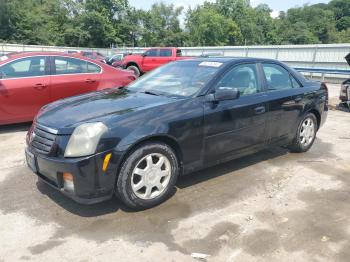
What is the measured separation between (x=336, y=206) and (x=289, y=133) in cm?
162

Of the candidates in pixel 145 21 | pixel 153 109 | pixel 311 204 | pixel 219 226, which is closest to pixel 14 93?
A: pixel 153 109

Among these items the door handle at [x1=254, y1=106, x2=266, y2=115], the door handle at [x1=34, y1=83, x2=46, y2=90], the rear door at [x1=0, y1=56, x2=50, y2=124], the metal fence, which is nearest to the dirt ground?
the door handle at [x1=254, y1=106, x2=266, y2=115]

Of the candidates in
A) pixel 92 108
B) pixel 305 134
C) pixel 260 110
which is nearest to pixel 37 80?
pixel 92 108

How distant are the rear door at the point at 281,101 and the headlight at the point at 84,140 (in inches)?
A: 98.9

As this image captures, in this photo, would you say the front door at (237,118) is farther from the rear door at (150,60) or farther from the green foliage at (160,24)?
the green foliage at (160,24)

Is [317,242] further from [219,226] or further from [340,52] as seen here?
[340,52]

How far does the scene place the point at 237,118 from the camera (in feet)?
14.5

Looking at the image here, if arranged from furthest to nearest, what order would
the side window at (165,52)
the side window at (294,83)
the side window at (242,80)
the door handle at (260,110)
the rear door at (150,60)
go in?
the side window at (165,52) → the rear door at (150,60) → the side window at (294,83) → the door handle at (260,110) → the side window at (242,80)

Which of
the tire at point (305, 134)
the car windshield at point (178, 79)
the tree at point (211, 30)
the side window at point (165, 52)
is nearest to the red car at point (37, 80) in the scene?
the car windshield at point (178, 79)

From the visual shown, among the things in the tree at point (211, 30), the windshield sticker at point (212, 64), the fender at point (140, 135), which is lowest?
the fender at point (140, 135)

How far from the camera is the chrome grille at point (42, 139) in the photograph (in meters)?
3.51

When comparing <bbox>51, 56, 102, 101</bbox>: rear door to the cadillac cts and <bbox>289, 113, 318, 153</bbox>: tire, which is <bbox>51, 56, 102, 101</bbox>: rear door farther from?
<bbox>289, 113, 318, 153</bbox>: tire

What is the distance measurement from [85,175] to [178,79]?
6.21 ft

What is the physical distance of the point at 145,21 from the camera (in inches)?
3157
